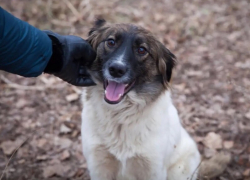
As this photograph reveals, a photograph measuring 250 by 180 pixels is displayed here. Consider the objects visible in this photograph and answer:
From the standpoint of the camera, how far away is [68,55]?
296 cm

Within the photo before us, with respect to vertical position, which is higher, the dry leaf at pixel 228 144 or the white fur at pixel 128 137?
the white fur at pixel 128 137

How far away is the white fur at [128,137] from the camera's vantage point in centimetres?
312

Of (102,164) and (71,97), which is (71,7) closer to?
(71,97)

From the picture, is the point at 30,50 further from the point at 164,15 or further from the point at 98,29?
the point at 164,15

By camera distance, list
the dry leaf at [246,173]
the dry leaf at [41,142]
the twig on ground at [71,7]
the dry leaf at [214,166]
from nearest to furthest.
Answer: the dry leaf at [214,166] → the dry leaf at [246,173] → the dry leaf at [41,142] → the twig on ground at [71,7]

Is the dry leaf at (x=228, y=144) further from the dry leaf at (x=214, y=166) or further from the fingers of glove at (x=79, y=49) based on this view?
the fingers of glove at (x=79, y=49)

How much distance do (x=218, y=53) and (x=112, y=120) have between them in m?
4.14

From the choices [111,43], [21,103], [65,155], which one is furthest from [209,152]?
[21,103]

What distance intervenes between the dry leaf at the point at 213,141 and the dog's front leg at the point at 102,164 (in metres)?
1.76

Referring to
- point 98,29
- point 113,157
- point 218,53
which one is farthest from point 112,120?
point 218,53

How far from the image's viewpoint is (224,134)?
4664 mm

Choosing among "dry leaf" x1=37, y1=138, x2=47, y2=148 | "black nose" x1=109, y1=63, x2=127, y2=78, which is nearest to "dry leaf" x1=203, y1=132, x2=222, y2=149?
"black nose" x1=109, y1=63, x2=127, y2=78

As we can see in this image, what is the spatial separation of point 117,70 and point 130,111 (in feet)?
1.78

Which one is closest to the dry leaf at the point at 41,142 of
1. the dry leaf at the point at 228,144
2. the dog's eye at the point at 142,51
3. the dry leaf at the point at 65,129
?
the dry leaf at the point at 65,129
